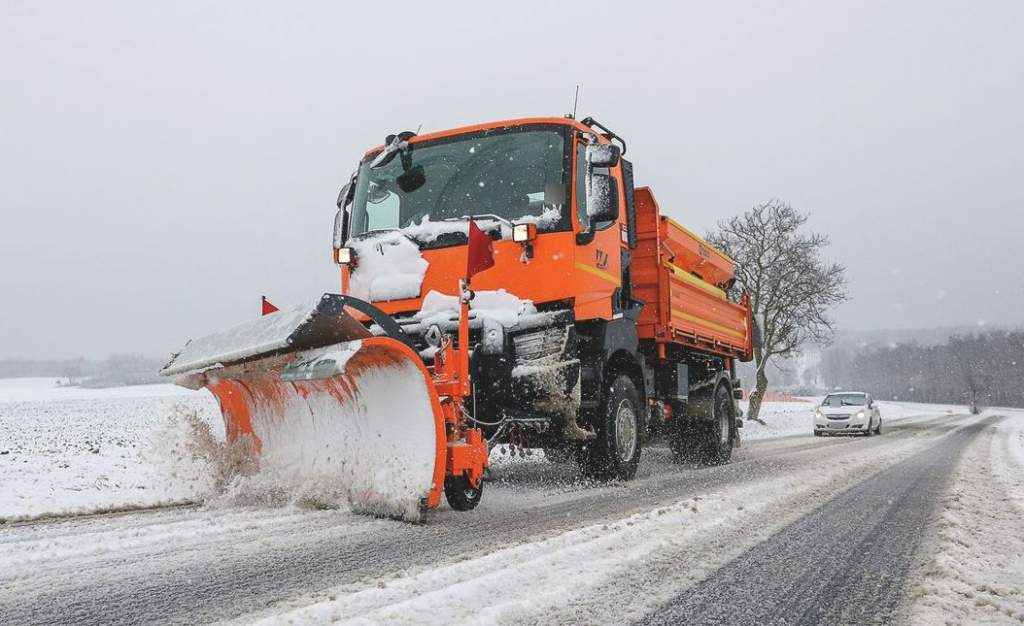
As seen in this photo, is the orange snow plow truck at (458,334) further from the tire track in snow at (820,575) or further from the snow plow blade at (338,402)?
the tire track in snow at (820,575)

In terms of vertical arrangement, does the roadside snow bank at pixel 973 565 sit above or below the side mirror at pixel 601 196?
below

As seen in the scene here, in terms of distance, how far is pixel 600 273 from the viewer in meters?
5.65

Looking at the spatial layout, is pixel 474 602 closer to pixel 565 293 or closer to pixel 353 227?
pixel 565 293

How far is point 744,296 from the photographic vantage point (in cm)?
1151

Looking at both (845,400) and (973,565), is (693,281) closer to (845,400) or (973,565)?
(973,565)

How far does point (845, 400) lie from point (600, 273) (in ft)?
56.9

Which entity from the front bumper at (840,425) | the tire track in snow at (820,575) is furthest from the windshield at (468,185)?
the front bumper at (840,425)

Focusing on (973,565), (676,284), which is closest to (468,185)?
(676,284)

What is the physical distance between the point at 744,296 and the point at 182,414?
345 inches

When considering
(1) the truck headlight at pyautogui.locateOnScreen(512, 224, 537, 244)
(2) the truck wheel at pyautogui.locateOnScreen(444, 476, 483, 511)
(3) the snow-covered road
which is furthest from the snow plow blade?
(1) the truck headlight at pyautogui.locateOnScreen(512, 224, 537, 244)

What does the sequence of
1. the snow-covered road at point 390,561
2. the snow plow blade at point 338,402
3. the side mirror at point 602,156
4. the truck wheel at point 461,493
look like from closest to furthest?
1. the snow-covered road at point 390,561
2. the snow plow blade at point 338,402
3. the truck wheel at point 461,493
4. the side mirror at point 602,156

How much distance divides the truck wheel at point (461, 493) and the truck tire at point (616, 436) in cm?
154

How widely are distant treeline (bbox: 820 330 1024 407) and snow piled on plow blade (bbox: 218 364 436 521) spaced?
7240 centimetres

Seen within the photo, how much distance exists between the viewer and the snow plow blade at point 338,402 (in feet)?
12.5
